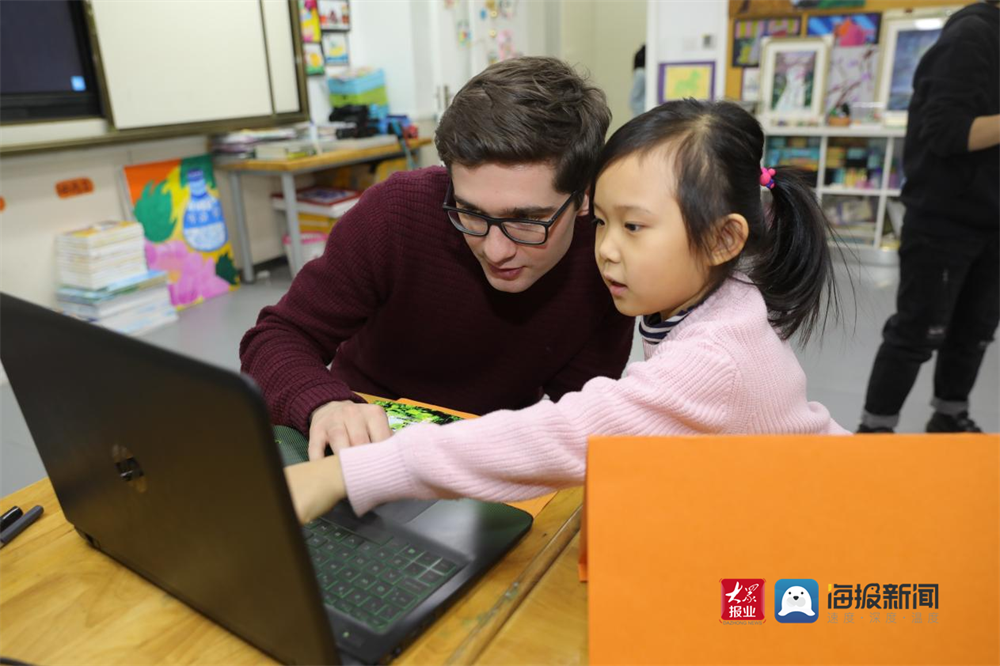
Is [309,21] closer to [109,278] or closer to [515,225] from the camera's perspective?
[109,278]

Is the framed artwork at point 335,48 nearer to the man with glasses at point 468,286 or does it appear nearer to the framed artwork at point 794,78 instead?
the framed artwork at point 794,78

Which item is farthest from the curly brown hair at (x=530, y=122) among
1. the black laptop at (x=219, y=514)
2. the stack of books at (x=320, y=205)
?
the stack of books at (x=320, y=205)

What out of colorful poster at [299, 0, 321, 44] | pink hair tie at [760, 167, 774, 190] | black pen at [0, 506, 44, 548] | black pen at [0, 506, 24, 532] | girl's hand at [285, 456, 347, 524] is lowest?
black pen at [0, 506, 44, 548]

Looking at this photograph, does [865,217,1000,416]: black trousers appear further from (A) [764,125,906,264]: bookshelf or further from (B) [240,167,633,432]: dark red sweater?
(A) [764,125,906,264]: bookshelf

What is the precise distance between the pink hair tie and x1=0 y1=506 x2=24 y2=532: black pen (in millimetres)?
934

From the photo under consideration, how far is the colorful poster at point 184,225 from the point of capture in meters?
3.31

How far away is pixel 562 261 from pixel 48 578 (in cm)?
82

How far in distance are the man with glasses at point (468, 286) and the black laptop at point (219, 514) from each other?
167mm

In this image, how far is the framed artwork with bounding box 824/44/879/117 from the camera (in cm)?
383

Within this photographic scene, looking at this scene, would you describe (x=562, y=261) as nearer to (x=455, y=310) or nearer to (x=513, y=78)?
(x=455, y=310)

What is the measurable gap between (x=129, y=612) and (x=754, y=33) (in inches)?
164

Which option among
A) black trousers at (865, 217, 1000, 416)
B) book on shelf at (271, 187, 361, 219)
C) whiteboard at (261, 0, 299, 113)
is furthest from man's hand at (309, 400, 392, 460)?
whiteboard at (261, 0, 299, 113)

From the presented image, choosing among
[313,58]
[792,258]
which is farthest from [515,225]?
[313,58]

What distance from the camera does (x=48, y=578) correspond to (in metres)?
0.73
